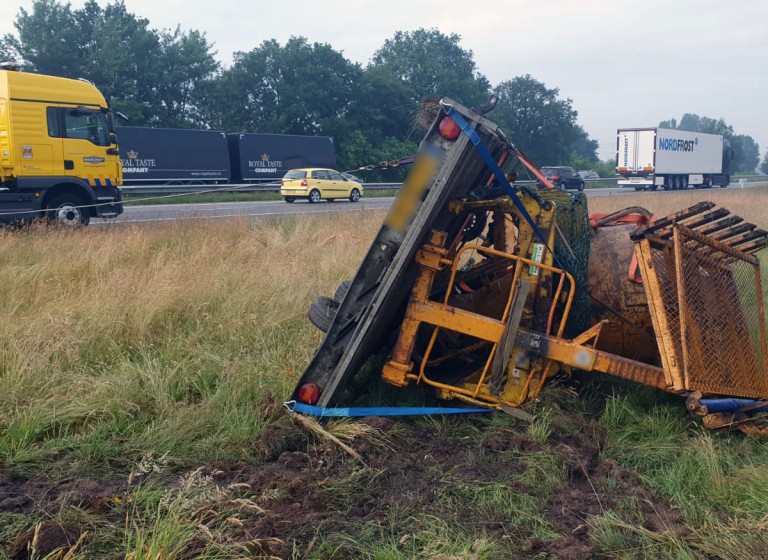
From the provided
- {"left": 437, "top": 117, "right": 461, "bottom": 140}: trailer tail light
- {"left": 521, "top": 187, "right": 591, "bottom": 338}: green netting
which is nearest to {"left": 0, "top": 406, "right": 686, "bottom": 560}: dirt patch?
{"left": 521, "top": 187, "right": 591, "bottom": 338}: green netting

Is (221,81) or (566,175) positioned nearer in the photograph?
(566,175)

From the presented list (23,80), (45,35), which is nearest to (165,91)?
(45,35)

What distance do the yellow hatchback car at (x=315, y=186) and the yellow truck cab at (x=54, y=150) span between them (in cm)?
1200

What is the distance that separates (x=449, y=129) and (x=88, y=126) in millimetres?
13259

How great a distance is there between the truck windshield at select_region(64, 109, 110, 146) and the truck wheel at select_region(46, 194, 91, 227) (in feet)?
4.19

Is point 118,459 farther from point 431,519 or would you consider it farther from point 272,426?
point 431,519

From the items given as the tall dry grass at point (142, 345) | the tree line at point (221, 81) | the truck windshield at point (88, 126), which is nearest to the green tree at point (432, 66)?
the tree line at point (221, 81)

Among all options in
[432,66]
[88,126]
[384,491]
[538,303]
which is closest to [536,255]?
[538,303]

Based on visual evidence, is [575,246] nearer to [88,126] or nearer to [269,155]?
[88,126]

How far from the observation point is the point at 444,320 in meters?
4.43

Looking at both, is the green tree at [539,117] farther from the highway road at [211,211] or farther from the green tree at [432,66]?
the highway road at [211,211]

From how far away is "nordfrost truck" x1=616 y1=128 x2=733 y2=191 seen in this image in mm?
44375

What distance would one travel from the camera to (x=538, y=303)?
4.69 metres

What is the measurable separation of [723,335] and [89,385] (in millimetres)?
3961
